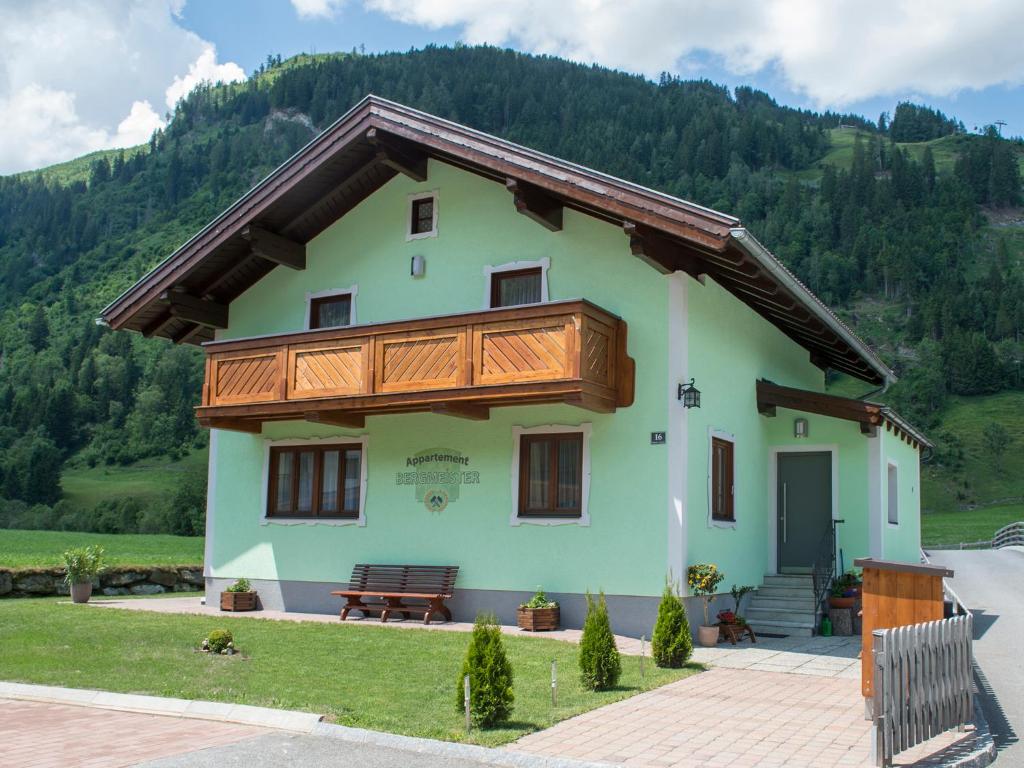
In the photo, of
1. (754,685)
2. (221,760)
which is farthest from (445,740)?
(754,685)

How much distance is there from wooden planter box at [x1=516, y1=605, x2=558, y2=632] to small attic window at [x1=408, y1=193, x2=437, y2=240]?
21.7 ft

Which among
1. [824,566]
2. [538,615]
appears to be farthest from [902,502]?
[538,615]

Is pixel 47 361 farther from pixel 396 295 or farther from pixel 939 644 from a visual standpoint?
pixel 939 644

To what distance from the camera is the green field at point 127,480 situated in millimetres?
80375

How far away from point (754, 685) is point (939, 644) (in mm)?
3075

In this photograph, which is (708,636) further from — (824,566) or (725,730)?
(725,730)

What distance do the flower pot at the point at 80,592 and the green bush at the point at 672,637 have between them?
1092 cm

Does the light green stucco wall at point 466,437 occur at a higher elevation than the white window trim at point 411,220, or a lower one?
lower

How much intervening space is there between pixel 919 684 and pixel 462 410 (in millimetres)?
8547

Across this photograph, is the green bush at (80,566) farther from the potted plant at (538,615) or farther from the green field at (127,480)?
the green field at (127,480)

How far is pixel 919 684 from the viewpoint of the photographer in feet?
25.3

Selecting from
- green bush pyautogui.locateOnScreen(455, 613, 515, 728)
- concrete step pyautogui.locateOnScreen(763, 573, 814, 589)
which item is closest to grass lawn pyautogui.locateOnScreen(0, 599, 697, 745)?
green bush pyautogui.locateOnScreen(455, 613, 515, 728)

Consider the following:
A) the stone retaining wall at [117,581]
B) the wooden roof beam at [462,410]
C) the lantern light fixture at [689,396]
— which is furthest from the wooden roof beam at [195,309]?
the lantern light fixture at [689,396]

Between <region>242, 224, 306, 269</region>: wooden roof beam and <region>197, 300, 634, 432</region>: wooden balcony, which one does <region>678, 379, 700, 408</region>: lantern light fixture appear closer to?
<region>197, 300, 634, 432</region>: wooden balcony
